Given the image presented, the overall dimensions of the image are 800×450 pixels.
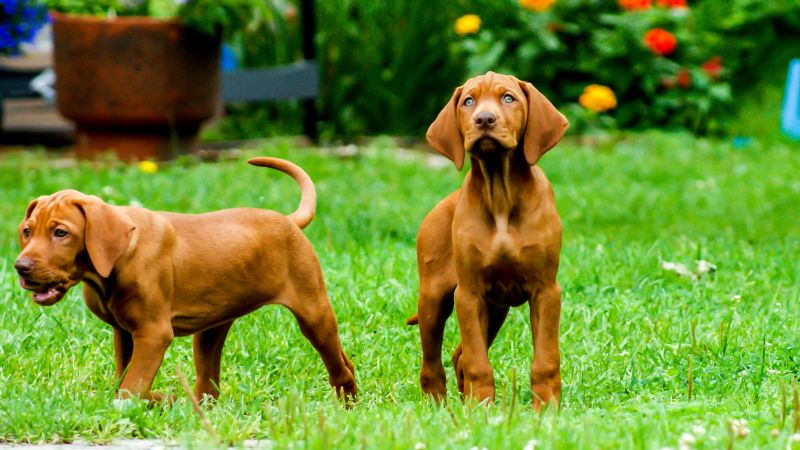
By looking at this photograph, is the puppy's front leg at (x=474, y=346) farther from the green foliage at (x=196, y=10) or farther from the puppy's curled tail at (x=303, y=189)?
the green foliage at (x=196, y=10)

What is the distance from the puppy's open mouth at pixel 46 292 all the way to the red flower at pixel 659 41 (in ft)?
26.6

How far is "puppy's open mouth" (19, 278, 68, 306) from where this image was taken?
4.05 meters

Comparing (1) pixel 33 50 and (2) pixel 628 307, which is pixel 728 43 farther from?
(2) pixel 628 307

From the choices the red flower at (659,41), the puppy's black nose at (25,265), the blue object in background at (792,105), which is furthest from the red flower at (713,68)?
the puppy's black nose at (25,265)

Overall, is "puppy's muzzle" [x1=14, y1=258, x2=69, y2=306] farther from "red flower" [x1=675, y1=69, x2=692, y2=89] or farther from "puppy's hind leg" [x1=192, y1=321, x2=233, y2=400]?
"red flower" [x1=675, y1=69, x2=692, y2=89]

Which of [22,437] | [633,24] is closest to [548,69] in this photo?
[633,24]

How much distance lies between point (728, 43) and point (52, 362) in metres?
8.89

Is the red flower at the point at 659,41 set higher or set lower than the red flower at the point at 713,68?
higher

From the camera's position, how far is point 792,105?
11281mm

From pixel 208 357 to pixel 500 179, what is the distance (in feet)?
4.20

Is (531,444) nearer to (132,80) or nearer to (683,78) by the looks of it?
(132,80)

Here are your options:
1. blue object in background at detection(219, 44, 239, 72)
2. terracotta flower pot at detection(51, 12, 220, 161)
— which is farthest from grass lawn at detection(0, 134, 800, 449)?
blue object in background at detection(219, 44, 239, 72)

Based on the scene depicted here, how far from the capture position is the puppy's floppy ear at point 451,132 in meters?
4.20

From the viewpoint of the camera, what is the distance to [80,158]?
9680 millimetres
